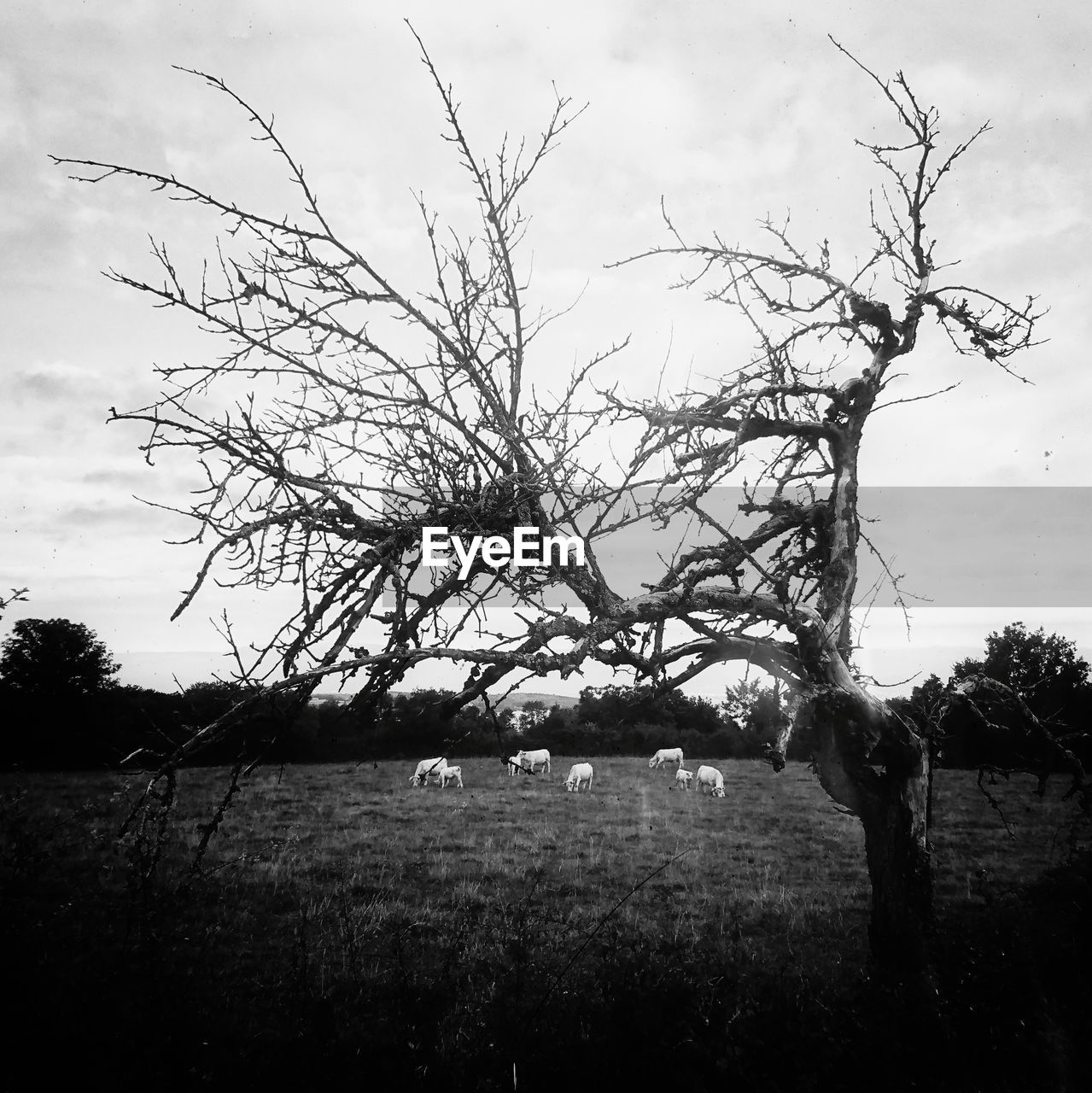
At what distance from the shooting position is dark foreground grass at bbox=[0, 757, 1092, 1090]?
4773 millimetres

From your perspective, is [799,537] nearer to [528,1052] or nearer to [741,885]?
[528,1052]

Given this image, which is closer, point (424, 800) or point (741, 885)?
point (741, 885)

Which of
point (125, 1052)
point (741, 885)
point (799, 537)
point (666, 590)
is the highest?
point (799, 537)

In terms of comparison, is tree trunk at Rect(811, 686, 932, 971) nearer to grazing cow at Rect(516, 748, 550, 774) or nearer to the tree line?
the tree line

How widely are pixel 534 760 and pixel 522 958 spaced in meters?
18.6

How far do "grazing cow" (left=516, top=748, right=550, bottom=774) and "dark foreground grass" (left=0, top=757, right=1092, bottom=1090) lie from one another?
706 centimetres

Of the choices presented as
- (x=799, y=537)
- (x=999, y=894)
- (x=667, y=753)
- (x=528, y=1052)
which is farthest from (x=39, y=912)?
(x=667, y=753)

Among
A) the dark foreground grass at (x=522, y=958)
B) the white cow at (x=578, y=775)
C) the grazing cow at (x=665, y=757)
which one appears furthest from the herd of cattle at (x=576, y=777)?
the dark foreground grass at (x=522, y=958)

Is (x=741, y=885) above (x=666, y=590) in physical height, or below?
below

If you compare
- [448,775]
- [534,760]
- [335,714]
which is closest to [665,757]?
[534,760]

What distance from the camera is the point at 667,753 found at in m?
26.7

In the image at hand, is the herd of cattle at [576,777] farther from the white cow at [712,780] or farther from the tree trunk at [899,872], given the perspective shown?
the tree trunk at [899,872]

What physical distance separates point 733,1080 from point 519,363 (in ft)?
17.0

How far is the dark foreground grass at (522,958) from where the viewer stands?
4773 millimetres
